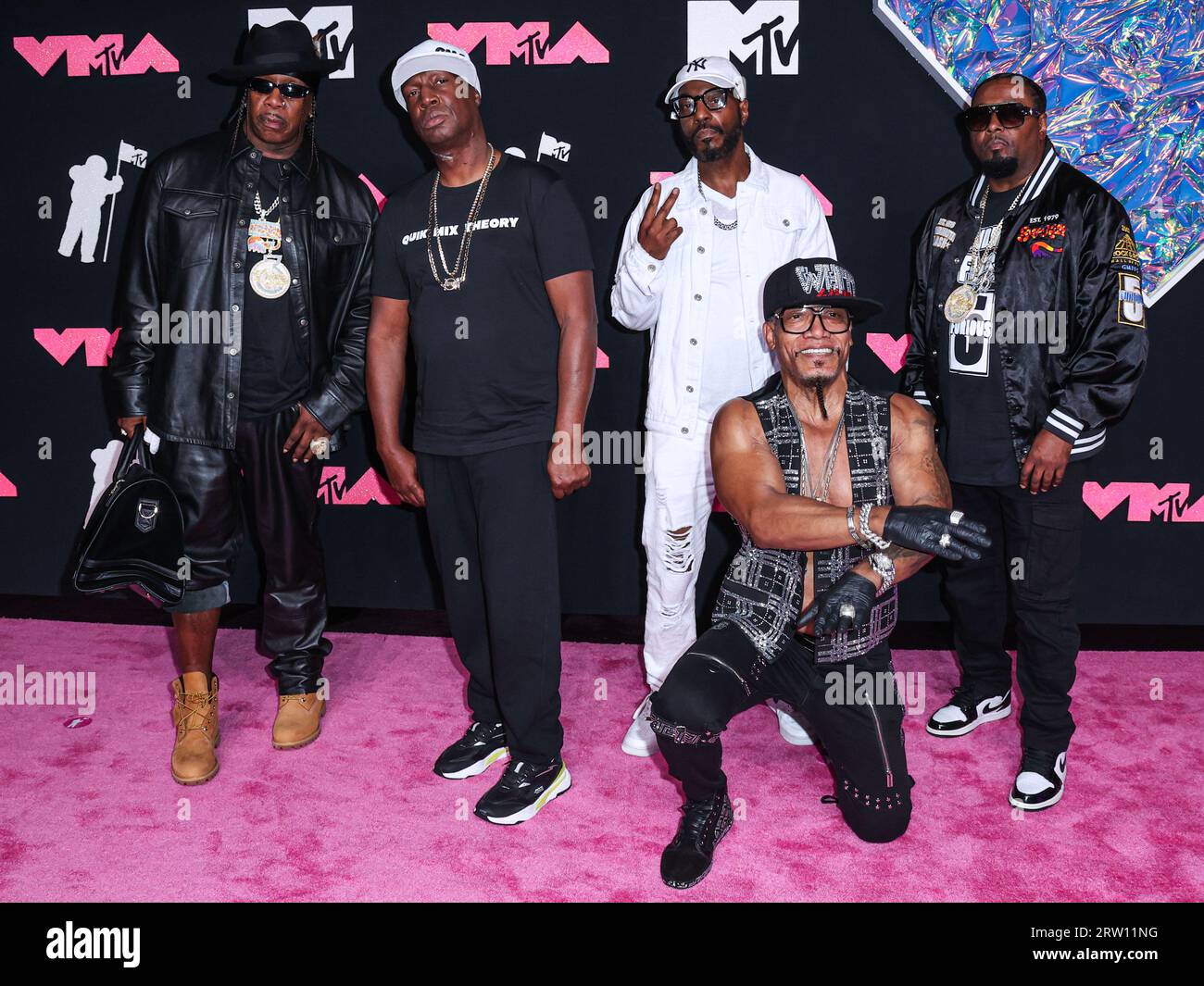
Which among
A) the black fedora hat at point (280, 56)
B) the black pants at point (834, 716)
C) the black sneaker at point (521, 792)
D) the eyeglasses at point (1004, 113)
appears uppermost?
the black fedora hat at point (280, 56)

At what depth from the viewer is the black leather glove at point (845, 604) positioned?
235 centimetres

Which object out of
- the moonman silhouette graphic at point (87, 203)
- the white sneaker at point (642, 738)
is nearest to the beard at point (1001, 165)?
the white sneaker at point (642, 738)

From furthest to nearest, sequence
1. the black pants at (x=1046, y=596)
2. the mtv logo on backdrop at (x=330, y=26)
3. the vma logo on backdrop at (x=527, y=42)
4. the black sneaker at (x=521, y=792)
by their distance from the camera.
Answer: the mtv logo on backdrop at (x=330, y=26) → the vma logo on backdrop at (x=527, y=42) → the black pants at (x=1046, y=596) → the black sneaker at (x=521, y=792)

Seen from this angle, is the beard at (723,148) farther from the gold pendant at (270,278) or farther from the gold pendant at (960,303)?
the gold pendant at (270,278)

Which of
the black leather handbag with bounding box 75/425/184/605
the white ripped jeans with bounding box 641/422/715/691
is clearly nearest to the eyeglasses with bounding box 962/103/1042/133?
the white ripped jeans with bounding box 641/422/715/691

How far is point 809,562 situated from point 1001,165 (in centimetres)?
133

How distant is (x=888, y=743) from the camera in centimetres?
261

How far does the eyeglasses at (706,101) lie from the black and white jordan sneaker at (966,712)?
6.53 feet

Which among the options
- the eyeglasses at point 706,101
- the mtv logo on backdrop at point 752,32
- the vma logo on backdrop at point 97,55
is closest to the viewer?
the eyeglasses at point 706,101

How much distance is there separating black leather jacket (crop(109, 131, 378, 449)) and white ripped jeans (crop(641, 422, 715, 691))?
993 millimetres

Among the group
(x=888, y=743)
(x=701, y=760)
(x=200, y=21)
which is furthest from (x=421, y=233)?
(x=200, y=21)

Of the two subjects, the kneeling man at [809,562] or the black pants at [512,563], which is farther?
the black pants at [512,563]

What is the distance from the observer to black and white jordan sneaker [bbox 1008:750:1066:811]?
2.79 m

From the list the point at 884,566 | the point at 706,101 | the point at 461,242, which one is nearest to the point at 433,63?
the point at 461,242
